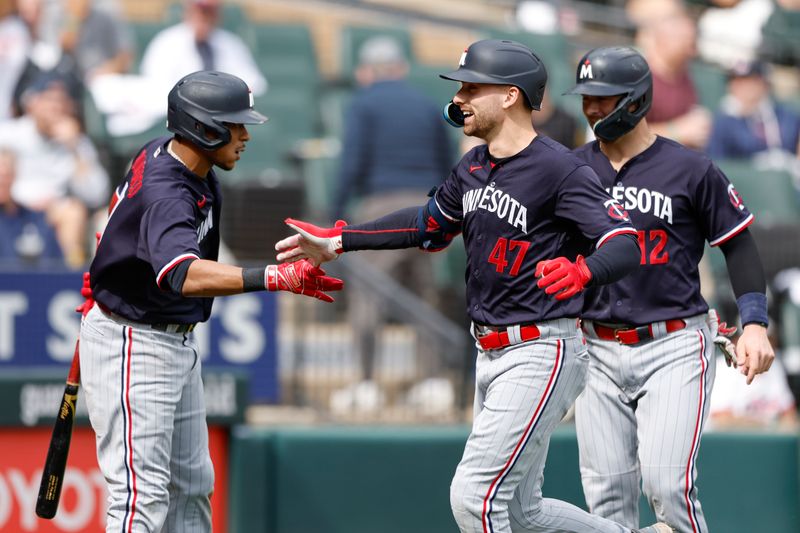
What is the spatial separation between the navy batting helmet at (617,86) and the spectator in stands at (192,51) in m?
5.13

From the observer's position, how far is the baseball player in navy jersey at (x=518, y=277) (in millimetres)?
4352

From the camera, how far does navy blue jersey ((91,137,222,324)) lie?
14.6 ft

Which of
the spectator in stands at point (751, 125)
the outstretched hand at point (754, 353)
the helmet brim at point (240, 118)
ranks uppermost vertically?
the spectator in stands at point (751, 125)

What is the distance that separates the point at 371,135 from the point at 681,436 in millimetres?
4482

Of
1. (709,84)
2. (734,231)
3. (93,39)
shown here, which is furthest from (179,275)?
(709,84)

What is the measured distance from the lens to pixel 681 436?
4.68m

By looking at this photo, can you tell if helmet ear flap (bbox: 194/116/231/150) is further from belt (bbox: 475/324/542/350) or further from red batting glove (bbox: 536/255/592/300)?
red batting glove (bbox: 536/255/592/300)

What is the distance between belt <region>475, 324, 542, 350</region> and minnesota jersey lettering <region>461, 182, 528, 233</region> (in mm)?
337

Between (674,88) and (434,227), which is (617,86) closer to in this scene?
(434,227)

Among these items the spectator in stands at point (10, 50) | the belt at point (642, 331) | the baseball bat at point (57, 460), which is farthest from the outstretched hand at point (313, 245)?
the spectator in stands at point (10, 50)

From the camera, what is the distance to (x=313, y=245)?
4781 millimetres

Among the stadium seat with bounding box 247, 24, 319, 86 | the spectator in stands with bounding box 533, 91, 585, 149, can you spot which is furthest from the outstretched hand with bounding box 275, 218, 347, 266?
the stadium seat with bounding box 247, 24, 319, 86

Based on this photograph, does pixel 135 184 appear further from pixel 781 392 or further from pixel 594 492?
pixel 781 392

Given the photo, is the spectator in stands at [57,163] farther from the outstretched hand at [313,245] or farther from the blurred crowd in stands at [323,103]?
the outstretched hand at [313,245]
